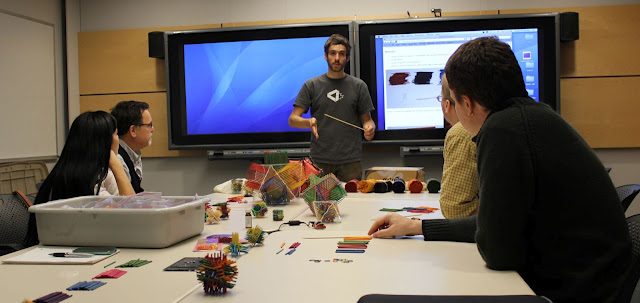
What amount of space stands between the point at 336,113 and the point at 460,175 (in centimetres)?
210

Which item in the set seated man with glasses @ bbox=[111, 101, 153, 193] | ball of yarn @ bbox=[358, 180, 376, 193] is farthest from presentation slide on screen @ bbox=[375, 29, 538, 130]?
seated man with glasses @ bbox=[111, 101, 153, 193]

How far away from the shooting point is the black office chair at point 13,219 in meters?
2.08

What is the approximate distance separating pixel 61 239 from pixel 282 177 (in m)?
1.11

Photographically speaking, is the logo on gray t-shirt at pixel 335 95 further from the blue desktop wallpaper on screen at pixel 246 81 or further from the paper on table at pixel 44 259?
the paper on table at pixel 44 259

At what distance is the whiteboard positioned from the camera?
4.67 metres

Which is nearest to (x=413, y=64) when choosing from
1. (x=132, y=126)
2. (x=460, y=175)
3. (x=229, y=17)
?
(x=229, y=17)

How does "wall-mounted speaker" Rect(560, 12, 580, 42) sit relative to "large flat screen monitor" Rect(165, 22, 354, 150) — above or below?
above

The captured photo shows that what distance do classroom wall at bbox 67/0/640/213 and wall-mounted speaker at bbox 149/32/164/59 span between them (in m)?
0.31

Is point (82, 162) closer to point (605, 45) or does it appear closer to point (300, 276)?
point (300, 276)

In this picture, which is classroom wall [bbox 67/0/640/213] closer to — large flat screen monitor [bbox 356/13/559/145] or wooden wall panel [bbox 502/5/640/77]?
wooden wall panel [bbox 502/5/640/77]

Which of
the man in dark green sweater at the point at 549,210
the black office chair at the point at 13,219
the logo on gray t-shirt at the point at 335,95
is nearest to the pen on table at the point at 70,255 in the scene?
the black office chair at the point at 13,219

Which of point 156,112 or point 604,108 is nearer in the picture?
point 604,108

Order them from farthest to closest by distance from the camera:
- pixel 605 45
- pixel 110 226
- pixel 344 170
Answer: pixel 605 45
pixel 344 170
pixel 110 226

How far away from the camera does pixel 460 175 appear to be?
1892 mm
